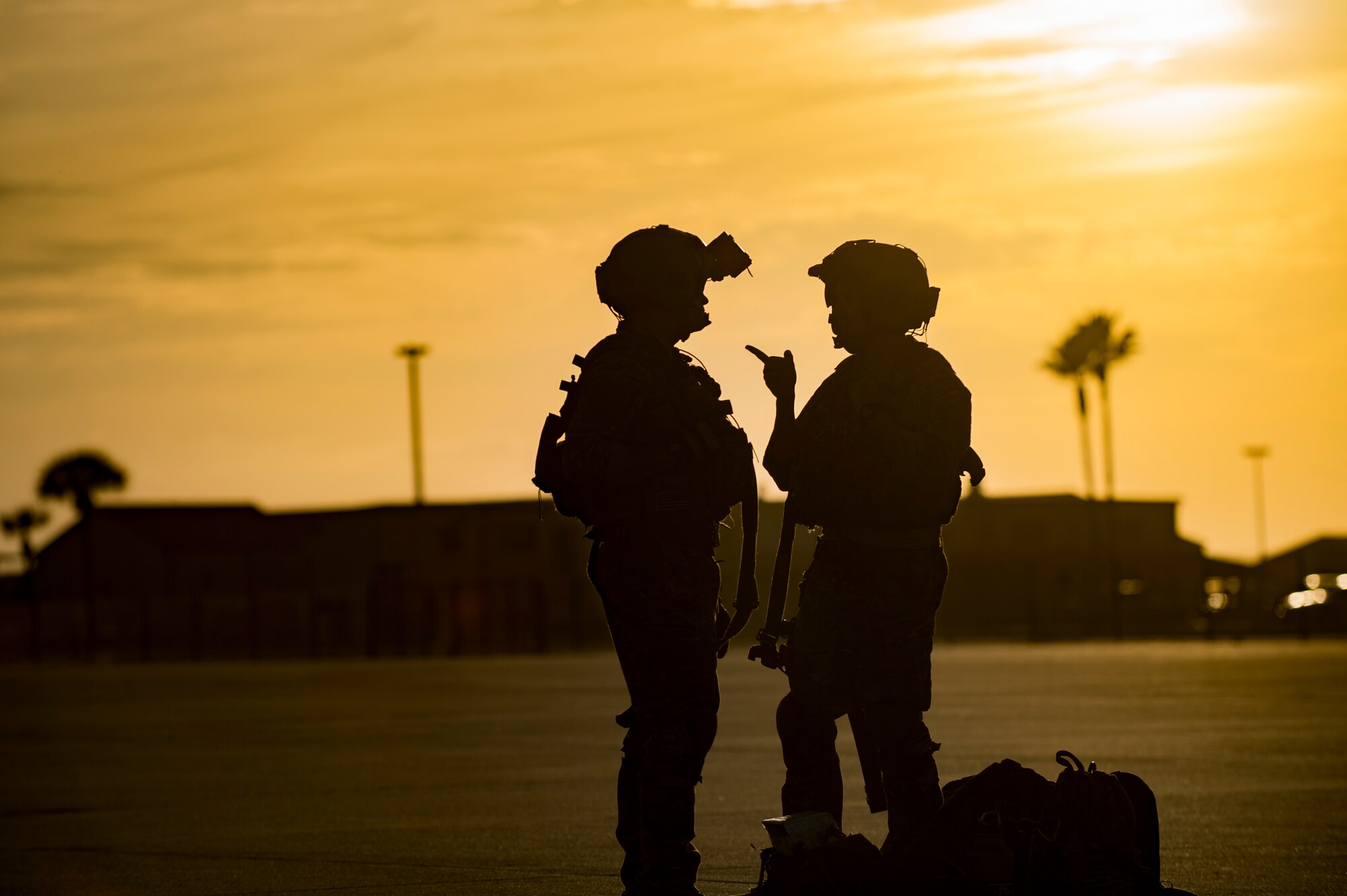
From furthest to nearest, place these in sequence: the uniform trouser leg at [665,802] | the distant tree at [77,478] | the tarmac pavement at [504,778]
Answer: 1. the distant tree at [77,478]
2. the tarmac pavement at [504,778]
3. the uniform trouser leg at [665,802]

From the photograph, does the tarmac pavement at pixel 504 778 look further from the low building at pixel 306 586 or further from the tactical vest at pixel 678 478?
the low building at pixel 306 586

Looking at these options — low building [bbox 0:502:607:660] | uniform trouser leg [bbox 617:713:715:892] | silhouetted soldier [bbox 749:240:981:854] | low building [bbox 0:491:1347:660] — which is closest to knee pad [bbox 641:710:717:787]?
uniform trouser leg [bbox 617:713:715:892]

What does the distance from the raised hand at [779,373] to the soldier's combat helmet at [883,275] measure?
34 cm

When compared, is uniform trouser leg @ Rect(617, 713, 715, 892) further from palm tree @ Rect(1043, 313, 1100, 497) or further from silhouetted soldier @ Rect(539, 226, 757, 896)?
palm tree @ Rect(1043, 313, 1100, 497)

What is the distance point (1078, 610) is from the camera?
5431 cm

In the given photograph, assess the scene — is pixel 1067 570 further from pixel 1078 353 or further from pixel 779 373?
pixel 779 373

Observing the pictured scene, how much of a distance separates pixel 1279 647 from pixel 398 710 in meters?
21.2

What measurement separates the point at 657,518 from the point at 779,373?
0.72 m

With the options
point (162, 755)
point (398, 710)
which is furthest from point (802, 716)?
point (398, 710)

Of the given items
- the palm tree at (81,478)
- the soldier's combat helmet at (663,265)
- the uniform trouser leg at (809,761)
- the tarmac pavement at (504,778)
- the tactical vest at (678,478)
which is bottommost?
the tarmac pavement at (504,778)

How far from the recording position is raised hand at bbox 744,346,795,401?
5801mm

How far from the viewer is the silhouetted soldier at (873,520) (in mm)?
5688

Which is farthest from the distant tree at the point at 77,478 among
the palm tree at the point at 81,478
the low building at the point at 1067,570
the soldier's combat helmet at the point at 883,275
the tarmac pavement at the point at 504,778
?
the soldier's combat helmet at the point at 883,275

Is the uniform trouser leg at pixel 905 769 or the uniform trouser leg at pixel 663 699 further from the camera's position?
the uniform trouser leg at pixel 905 769
